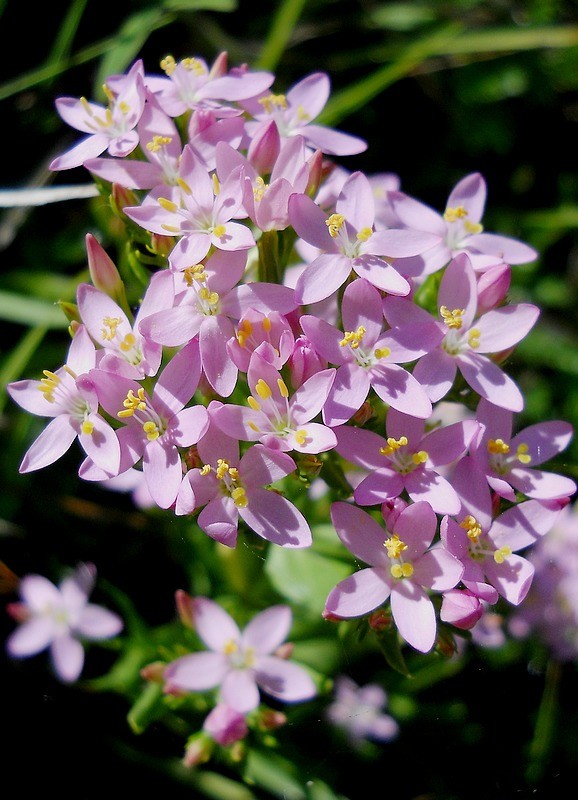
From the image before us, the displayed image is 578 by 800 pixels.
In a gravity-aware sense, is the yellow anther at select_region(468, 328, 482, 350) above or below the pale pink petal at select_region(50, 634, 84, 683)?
above

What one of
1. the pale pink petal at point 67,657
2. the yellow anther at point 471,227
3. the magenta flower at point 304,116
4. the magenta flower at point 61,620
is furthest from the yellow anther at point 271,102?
the pale pink petal at point 67,657

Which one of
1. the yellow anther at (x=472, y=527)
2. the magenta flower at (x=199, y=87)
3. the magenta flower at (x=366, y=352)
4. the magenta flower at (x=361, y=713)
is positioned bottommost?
the magenta flower at (x=361, y=713)

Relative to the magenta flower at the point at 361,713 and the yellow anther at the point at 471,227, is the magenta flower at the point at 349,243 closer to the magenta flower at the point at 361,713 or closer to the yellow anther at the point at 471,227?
the yellow anther at the point at 471,227

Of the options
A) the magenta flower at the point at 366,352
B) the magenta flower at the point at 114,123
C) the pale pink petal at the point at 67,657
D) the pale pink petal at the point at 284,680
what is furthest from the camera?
the pale pink petal at the point at 67,657

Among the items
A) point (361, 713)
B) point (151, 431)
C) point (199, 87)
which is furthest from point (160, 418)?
point (361, 713)

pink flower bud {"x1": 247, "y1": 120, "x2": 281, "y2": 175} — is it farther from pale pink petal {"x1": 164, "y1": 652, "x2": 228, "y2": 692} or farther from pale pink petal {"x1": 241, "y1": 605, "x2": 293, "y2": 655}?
pale pink petal {"x1": 164, "y1": 652, "x2": 228, "y2": 692}

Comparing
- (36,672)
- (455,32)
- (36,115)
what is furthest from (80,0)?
(36,672)

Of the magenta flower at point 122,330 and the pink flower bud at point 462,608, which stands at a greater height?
the magenta flower at point 122,330

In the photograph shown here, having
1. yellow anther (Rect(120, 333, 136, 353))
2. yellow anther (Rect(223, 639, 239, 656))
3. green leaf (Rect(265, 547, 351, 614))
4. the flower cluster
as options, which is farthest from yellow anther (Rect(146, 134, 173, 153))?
yellow anther (Rect(223, 639, 239, 656))
